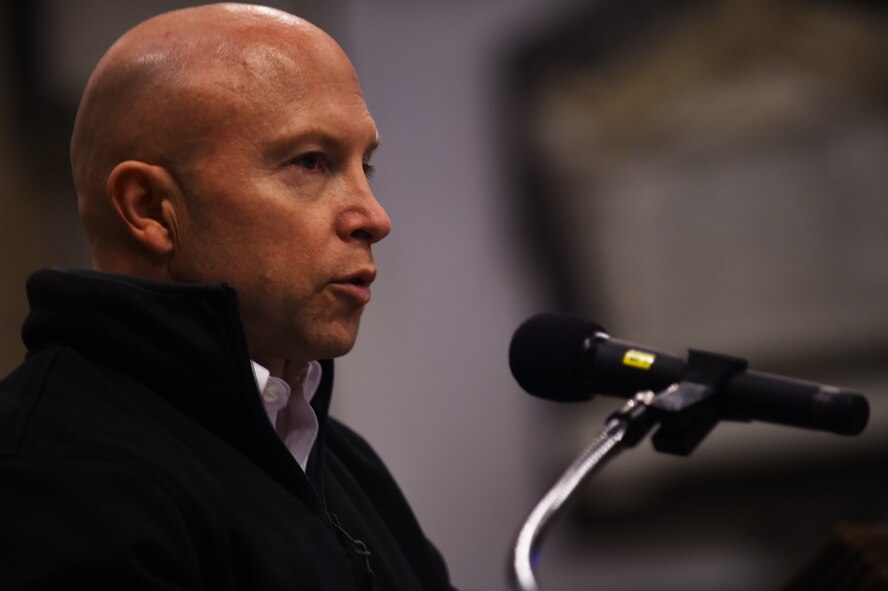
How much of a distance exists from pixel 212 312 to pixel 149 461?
18cm

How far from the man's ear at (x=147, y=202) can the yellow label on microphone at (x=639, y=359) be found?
0.53 metres

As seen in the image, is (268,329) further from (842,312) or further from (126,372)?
(842,312)

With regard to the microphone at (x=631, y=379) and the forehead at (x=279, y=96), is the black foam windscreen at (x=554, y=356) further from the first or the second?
the forehead at (x=279, y=96)

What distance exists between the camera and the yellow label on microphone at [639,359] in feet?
4.91

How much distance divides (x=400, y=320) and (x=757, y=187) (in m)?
1.21

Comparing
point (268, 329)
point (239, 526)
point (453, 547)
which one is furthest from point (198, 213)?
point (453, 547)

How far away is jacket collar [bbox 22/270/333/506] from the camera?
136 cm

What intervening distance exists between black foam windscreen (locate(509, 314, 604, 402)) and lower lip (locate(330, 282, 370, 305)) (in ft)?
0.74

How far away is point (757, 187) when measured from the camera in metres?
3.94

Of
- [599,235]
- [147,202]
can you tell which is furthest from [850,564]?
[599,235]

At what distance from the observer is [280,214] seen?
147 centimetres

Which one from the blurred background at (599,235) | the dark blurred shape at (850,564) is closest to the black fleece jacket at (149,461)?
the dark blurred shape at (850,564)

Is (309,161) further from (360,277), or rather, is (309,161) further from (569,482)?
(569,482)

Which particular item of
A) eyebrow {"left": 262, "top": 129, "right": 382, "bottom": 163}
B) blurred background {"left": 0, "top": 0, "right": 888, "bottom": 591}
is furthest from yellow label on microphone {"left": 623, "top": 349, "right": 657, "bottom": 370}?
blurred background {"left": 0, "top": 0, "right": 888, "bottom": 591}
